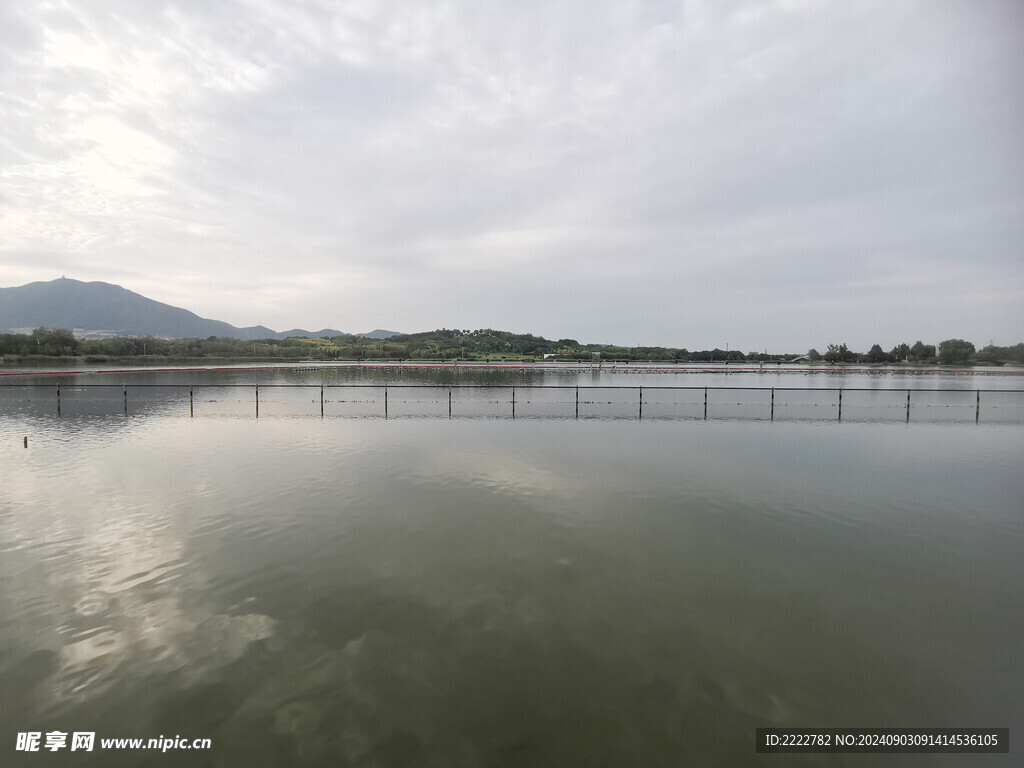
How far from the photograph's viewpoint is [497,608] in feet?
→ 19.0

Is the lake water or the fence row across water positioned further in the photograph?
the fence row across water

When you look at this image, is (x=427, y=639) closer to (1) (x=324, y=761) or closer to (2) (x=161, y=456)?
(1) (x=324, y=761)

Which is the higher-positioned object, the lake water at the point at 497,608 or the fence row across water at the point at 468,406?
the fence row across water at the point at 468,406

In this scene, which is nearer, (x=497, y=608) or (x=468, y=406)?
(x=497, y=608)

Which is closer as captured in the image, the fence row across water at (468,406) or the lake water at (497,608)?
the lake water at (497,608)

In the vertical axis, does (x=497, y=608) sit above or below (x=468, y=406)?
below

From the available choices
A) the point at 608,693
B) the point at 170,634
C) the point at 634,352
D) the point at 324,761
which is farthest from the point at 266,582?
the point at 634,352

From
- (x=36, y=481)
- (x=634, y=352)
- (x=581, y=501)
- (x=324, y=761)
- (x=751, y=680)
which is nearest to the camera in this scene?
(x=324, y=761)

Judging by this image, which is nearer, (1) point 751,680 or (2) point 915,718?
(2) point 915,718

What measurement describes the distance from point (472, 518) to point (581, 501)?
8.50 ft

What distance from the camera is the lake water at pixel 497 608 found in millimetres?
4043

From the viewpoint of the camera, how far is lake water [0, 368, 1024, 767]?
4043mm

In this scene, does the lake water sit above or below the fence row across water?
below

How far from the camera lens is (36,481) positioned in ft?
35.2
